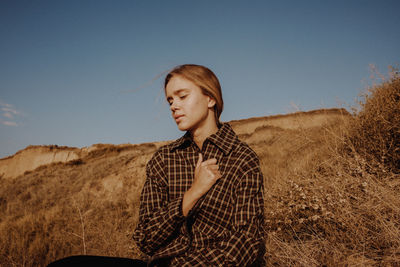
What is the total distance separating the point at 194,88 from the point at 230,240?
1063 mm

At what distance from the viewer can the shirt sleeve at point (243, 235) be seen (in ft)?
3.94

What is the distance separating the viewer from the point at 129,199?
6832mm

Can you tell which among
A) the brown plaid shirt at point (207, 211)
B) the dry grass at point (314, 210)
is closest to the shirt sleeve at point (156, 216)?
the brown plaid shirt at point (207, 211)

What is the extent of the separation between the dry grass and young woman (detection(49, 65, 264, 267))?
1.34 meters

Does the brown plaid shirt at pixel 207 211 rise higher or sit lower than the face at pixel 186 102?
lower

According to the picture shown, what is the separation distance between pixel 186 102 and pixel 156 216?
0.82m

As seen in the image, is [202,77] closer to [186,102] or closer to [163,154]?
[186,102]

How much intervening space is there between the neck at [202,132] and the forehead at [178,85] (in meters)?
0.32

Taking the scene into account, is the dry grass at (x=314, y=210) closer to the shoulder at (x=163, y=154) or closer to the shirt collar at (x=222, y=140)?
the shirt collar at (x=222, y=140)

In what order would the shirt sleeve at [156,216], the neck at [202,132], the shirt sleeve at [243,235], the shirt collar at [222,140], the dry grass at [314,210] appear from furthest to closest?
the dry grass at [314,210]
the neck at [202,132]
the shirt collar at [222,140]
the shirt sleeve at [156,216]
the shirt sleeve at [243,235]

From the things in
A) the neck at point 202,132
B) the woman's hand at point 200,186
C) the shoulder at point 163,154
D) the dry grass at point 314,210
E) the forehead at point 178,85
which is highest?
the forehead at point 178,85

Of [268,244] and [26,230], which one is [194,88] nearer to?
[268,244]

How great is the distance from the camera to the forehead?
162cm

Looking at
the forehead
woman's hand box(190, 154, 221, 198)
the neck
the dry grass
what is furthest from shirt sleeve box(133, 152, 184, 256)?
the dry grass
